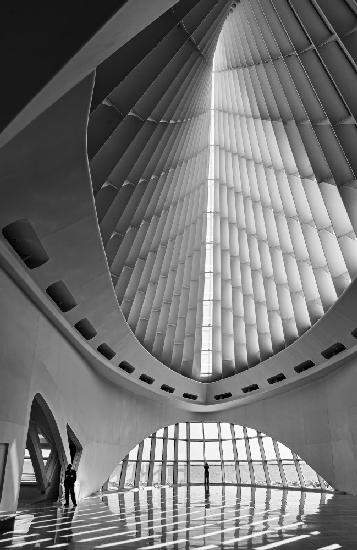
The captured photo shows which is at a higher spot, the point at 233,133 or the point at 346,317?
the point at 233,133

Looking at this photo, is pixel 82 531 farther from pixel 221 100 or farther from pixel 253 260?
pixel 253 260

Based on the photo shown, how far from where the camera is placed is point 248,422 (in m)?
36.6

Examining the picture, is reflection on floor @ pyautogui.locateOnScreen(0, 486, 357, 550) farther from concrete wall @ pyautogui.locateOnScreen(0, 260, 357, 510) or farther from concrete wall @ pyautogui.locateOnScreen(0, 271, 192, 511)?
concrete wall @ pyautogui.locateOnScreen(0, 260, 357, 510)

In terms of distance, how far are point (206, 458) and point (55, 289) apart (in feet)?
101

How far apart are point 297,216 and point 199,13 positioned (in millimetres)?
Answer: 9736

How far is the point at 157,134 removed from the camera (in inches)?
580

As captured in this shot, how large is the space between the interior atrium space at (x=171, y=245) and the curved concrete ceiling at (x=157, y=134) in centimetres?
6

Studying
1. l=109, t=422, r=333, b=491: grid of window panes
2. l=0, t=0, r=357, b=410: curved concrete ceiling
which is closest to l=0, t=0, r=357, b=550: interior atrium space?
l=0, t=0, r=357, b=410: curved concrete ceiling

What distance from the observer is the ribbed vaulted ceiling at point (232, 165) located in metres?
11.9

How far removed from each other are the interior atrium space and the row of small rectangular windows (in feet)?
0.26

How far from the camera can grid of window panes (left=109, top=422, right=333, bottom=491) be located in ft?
126

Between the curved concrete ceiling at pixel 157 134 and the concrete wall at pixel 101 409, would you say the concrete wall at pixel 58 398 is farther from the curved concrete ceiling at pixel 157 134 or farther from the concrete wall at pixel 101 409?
the curved concrete ceiling at pixel 157 134

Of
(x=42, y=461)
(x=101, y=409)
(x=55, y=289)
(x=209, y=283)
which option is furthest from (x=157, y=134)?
(x=42, y=461)

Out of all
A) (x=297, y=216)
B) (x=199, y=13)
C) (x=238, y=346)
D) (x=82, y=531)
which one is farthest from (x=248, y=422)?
(x=199, y=13)
